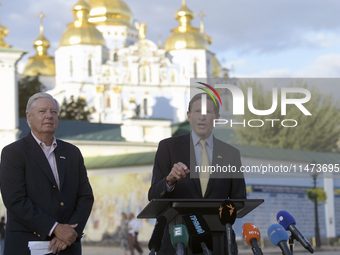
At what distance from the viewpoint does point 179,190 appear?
3852 millimetres

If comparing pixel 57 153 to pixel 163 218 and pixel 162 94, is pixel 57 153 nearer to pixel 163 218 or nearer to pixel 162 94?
pixel 163 218

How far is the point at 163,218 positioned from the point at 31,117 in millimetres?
1087

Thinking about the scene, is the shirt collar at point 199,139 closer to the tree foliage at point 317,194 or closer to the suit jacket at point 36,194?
the suit jacket at point 36,194

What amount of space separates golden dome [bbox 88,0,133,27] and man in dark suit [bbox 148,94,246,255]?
65228 millimetres

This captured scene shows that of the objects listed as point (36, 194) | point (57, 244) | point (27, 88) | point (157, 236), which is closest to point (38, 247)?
point (57, 244)

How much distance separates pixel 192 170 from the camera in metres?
3.88

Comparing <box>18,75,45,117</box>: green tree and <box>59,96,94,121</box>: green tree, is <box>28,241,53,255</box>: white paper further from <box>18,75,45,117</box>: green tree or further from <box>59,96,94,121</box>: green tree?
<box>59,96,94,121</box>: green tree

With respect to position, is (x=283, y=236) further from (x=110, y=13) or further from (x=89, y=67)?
(x=110, y=13)

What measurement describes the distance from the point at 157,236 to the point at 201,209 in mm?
319

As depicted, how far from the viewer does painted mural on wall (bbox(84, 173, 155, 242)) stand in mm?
19609

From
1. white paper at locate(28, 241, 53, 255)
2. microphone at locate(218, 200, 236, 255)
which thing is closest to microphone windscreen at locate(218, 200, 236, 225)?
microphone at locate(218, 200, 236, 255)

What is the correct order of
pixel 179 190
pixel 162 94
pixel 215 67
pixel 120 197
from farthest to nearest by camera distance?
pixel 215 67 < pixel 162 94 < pixel 120 197 < pixel 179 190

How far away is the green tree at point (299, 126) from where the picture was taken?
412cm

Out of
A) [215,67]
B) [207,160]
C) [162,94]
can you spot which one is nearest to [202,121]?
[207,160]
